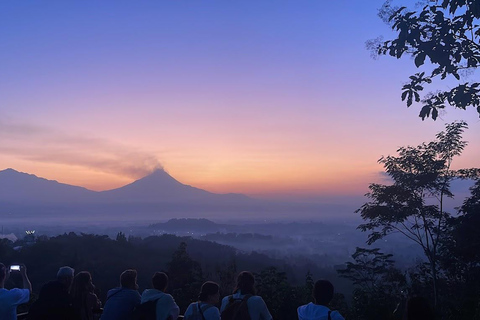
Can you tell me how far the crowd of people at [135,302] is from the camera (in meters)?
3.89

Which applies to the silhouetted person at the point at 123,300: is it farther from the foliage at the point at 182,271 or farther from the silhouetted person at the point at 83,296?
the foliage at the point at 182,271

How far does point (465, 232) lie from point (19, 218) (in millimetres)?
199628

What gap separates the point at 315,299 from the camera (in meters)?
3.75

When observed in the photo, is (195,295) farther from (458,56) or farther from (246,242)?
(246,242)

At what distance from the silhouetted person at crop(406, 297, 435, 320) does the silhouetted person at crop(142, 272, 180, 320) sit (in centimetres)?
227

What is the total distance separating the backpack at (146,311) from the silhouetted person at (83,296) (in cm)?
61

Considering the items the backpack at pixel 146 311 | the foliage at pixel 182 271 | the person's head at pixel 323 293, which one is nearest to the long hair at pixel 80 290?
the backpack at pixel 146 311

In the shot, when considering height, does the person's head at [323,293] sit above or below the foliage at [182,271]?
above

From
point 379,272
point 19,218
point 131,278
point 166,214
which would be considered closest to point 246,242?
point 379,272

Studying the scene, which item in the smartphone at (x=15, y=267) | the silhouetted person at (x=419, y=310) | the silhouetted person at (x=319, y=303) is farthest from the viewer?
the smartphone at (x=15, y=267)

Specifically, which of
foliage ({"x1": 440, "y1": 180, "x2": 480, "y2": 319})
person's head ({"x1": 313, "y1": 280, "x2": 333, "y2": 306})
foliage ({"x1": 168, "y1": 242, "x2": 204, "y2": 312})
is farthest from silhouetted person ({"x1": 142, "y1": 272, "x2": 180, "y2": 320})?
foliage ({"x1": 440, "y1": 180, "x2": 480, "y2": 319})

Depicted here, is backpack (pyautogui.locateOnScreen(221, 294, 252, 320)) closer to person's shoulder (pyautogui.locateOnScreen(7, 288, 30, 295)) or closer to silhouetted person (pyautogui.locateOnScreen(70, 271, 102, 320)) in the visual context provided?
silhouetted person (pyautogui.locateOnScreen(70, 271, 102, 320))

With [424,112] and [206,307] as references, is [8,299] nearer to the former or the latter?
[206,307]

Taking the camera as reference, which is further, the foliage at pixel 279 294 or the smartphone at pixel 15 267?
the foliage at pixel 279 294
